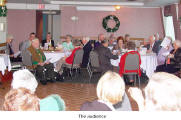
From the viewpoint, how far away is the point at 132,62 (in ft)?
21.0

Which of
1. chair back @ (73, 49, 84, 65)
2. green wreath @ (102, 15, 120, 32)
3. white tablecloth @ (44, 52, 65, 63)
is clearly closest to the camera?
chair back @ (73, 49, 84, 65)

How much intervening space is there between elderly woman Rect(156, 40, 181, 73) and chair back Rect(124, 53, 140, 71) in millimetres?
795

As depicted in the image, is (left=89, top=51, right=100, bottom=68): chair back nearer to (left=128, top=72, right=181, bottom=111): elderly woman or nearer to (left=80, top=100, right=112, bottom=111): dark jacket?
(left=80, top=100, right=112, bottom=111): dark jacket

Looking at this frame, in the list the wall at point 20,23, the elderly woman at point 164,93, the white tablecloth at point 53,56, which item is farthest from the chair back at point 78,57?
the wall at point 20,23

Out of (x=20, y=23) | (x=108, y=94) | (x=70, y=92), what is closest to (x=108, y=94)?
(x=108, y=94)

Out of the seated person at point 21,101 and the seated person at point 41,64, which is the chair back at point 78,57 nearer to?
the seated person at point 41,64

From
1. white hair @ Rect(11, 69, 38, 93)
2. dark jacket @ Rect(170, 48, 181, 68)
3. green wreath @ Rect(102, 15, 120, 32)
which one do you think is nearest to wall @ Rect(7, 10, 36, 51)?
green wreath @ Rect(102, 15, 120, 32)

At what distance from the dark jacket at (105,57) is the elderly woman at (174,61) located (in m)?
1.16

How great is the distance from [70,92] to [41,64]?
122 cm

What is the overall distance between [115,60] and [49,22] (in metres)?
11.9

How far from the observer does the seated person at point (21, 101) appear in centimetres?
183

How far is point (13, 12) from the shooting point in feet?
45.4

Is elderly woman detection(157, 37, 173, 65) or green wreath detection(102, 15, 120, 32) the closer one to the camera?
elderly woman detection(157, 37, 173, 65)

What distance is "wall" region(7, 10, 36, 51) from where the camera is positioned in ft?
45.3
